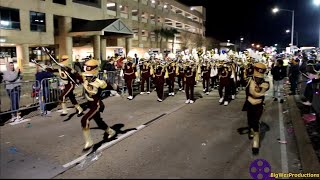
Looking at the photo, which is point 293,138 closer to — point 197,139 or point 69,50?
point 197,139

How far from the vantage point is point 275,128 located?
9289 millimetres

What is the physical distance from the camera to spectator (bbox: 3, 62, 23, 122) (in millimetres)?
10266

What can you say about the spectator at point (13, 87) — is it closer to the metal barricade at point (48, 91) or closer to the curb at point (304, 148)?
the metal barricade at point (48, 91)

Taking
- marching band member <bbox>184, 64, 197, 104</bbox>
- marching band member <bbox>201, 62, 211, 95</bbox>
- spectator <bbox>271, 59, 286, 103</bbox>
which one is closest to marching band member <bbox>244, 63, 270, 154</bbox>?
marching band member <bbox>184, 64, 197, 104</bbox>

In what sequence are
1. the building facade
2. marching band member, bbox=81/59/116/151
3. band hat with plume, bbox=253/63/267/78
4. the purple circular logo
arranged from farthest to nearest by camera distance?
the building facade
band hat with plume, bbox=253/63/267/78
marching band member, bbox=81/59/116/151
the purple circular logo

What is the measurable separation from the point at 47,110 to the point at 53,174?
6794mm

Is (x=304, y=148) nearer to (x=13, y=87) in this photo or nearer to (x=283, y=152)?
(x=283, y=152)

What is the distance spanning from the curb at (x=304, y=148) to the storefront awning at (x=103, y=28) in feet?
81.9

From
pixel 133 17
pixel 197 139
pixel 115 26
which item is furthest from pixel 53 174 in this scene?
pixel 133 17

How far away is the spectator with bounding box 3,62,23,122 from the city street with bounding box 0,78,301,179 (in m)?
0.64

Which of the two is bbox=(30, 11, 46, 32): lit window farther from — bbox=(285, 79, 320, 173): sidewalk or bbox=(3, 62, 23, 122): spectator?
bbox=(285, 79, 320, 173): sidewalk

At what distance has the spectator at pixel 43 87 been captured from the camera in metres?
11.3

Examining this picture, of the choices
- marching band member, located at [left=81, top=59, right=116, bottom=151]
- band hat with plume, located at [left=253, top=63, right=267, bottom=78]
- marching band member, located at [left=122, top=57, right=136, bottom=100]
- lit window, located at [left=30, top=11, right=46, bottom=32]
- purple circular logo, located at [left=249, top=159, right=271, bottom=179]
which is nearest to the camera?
purple circular logo, located at [left=249, top=159, right=271, bottom=179]

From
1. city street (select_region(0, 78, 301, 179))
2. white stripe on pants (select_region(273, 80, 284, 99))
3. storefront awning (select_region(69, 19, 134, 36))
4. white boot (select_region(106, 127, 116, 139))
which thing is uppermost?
storefront awning (select_region(69, 19, 134, 36))
